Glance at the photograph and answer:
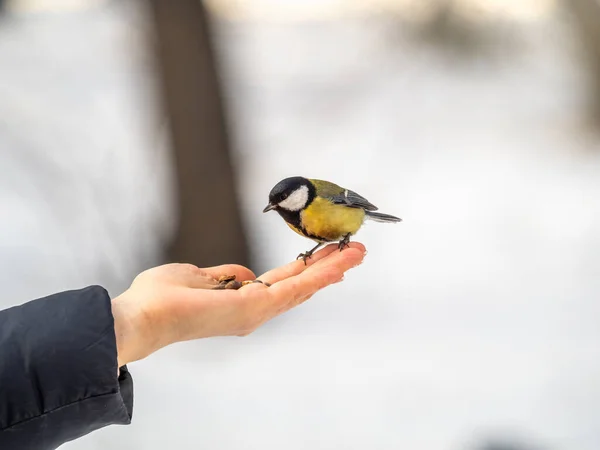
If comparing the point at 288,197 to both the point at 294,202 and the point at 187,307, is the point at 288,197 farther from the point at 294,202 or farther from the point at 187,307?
the point at 187,307

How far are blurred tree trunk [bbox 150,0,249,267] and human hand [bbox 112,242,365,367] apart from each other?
88cm

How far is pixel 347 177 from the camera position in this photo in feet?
6.19

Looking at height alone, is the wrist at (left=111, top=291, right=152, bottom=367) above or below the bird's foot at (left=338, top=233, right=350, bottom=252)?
above

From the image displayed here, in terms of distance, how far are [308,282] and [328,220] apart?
0.96ft

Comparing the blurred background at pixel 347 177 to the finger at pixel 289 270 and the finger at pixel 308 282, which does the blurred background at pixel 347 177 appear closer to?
the finger at pixel 289 270

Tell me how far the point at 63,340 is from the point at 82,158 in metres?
1.22

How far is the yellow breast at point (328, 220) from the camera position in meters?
1.29

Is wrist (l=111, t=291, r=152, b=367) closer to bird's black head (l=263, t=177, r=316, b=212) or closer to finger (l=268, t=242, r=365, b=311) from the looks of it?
finger (l=268, t=242, r=365, b=311)

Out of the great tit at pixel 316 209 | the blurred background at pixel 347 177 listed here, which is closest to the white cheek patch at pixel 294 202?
the great tit at pixel 316 209

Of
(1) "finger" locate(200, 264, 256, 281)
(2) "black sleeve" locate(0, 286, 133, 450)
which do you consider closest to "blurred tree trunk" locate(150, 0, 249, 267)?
(1) "finger" locate(200, 264, 256, 281)

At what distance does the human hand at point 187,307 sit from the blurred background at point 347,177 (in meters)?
0.78

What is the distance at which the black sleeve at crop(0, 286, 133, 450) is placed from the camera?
2.37 ft

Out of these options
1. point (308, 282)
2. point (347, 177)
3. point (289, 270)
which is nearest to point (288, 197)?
point (289, 270)

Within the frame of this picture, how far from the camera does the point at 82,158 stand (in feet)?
6.17
